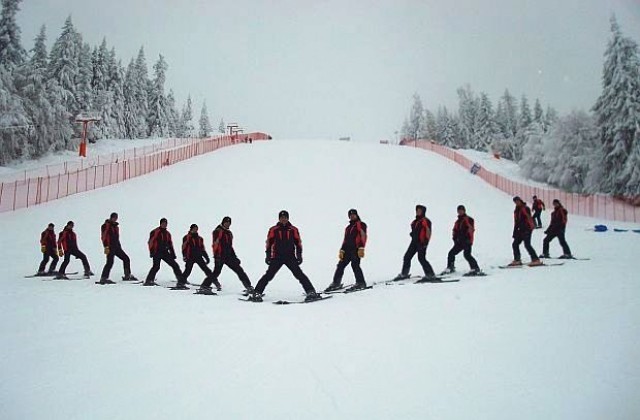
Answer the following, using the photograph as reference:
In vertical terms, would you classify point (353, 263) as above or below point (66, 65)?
below

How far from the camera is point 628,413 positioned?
128 inches

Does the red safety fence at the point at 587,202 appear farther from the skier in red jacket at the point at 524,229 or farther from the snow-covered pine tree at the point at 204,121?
the snow-covered pine tree at the point at 204,121

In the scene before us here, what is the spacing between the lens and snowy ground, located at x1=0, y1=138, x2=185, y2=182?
32.3 meters

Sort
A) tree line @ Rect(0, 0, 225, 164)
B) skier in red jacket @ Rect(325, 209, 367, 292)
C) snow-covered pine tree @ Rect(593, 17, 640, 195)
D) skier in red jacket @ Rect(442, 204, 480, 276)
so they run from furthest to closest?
tree line @ Rect(0, 0, 225, 164) < snow-covered pine tree @ Rect(593, 17, 640, 195) < skier in red jacket @ Rect(442, 204, 480, 276) < skier in red jacket @ Rect(325, 209, 367, 292)

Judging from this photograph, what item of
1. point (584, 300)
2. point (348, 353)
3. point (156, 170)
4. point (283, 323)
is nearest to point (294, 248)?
point (283, 323)

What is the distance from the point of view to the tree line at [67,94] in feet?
126

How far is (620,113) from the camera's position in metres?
31.9

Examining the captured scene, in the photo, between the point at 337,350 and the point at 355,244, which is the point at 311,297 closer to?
the point at 355,244

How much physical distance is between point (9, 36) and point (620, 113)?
57.9 m

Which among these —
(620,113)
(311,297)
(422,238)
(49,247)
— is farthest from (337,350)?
(620,113)

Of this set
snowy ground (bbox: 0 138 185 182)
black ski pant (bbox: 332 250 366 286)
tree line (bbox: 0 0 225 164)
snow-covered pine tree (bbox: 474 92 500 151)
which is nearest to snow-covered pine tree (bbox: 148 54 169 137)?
tree line (bbox: 0 0 225 164)

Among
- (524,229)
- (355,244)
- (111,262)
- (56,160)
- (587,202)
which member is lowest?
(111,262)

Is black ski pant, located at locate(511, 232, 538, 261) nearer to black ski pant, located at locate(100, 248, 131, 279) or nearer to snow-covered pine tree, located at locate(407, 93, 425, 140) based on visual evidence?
black ski pant, located at locate(100, 248, 131, 279)

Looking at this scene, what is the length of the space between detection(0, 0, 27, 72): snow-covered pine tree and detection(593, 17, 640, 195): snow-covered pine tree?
185 ft
